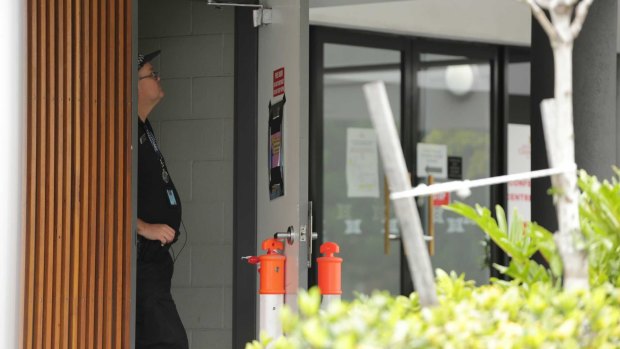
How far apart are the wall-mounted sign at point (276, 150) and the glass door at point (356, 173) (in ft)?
7.89

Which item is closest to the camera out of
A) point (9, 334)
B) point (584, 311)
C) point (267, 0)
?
point (584, 311)

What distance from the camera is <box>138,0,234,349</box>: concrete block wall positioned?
19.3 feet

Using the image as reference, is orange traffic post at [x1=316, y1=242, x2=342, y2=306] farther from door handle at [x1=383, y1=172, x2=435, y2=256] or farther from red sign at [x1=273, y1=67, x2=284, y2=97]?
door handle at [x1=383, y1=172, x2=435, y2=256]

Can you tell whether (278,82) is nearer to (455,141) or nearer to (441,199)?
(441,199)

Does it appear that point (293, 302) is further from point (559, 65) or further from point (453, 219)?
point (453, 219)

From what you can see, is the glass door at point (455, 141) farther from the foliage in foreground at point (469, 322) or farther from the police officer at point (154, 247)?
the foliage in foreground at point (469, 322)

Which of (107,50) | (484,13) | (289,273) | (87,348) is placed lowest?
(87,348)

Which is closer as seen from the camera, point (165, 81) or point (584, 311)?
point (584, 311)

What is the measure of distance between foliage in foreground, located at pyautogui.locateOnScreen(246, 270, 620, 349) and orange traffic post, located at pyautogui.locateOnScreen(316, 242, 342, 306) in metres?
1.97

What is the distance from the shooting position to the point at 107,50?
4617 millimetres

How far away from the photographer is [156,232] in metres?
5.20

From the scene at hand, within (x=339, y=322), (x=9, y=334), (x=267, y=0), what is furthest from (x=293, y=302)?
(x=339, y=322)

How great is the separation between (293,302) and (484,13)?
13.1ft

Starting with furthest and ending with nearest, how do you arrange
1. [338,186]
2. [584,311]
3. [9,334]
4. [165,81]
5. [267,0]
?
[338,186] → [165,81] → [267,0] → [9,334] → [584,311]
